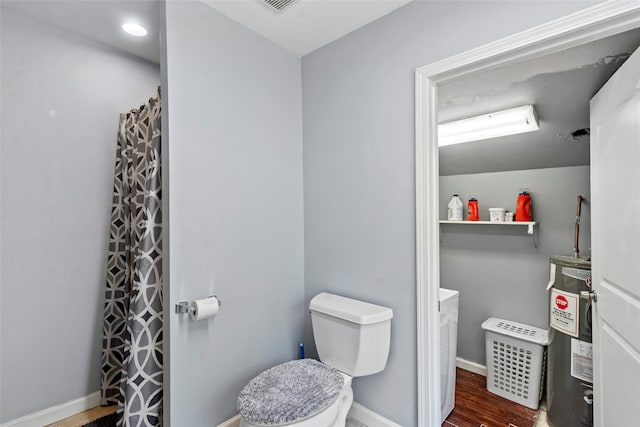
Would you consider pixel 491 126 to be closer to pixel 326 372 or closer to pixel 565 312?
pixel 565 312

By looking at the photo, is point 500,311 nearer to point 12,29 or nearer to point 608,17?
point 608,17

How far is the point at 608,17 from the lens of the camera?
975 mm

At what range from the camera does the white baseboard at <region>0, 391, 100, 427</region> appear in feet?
5.25

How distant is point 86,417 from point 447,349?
2.18 m

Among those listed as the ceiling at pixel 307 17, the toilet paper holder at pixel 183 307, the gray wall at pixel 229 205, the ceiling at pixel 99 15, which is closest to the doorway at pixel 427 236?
the ceiling at pixel 307 17

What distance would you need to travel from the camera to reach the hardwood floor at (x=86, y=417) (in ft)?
5.53

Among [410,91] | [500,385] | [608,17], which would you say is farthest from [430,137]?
[500,385]

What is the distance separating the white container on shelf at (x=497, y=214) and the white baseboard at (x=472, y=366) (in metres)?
1.17

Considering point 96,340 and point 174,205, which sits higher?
point 174,205

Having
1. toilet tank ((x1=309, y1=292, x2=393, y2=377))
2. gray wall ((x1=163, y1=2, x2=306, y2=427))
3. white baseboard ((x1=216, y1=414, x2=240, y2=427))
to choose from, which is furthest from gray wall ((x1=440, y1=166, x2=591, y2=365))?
white baseboard ((x1=216, y1=414, x2=240, y2=427))

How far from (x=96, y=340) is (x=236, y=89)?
5.80ft

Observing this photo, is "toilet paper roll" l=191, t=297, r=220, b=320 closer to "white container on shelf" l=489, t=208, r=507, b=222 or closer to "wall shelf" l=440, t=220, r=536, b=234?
"wall shelf" l=440, t=220, r=536, b=234

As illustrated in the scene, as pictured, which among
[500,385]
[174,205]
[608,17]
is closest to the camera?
[608,17]

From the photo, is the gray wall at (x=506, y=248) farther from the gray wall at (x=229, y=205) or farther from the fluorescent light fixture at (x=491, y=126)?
the gray wall at (x=229, y=205)
